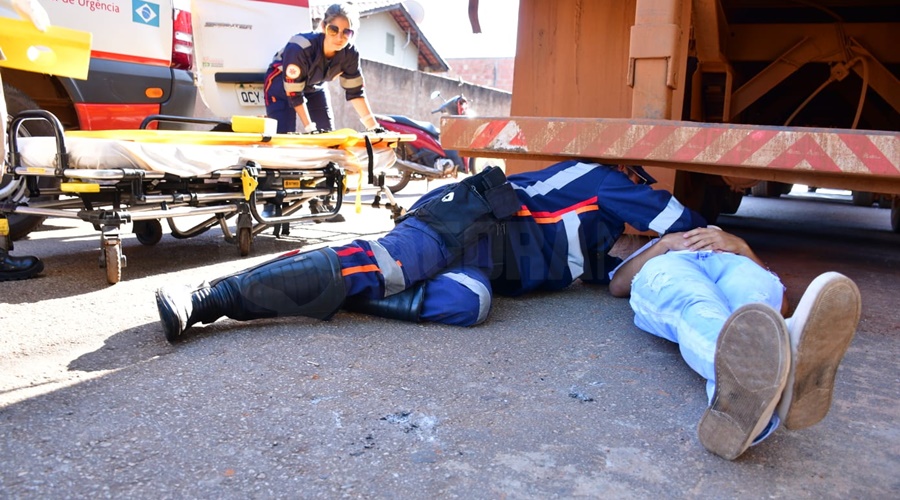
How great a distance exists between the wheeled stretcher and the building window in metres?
24.0

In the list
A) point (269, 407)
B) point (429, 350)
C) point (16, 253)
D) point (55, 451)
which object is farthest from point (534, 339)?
point (16, 253)

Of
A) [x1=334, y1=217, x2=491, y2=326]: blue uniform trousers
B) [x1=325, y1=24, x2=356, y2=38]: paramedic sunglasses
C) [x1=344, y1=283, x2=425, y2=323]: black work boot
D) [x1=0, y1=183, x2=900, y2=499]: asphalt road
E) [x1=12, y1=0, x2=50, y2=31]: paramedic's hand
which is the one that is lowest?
[x1=0, y1=183, x2=900, y2=499]: asphalt road

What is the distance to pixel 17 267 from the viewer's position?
332 centimetres

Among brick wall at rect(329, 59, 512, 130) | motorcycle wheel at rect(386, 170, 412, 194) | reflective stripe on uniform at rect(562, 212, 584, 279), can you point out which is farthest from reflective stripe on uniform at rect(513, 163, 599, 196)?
brick wall at rect(329, 59, 512, 130)

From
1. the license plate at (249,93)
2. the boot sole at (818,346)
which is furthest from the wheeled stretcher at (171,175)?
the boot sole at (818,346)

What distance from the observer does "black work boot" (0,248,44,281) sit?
328cm

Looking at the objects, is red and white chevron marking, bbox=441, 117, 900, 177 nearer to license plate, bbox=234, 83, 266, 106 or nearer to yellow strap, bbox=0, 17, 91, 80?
yellow strap, bbox=0, 17, 91, 80

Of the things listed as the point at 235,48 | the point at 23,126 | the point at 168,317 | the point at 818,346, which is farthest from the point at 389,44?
the point at 818,346

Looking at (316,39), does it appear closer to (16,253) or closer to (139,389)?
(16,253)

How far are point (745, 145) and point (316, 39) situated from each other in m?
3.13

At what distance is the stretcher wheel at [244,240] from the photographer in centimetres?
407

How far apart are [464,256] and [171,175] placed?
158 centimetres

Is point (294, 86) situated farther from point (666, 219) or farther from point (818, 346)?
point (818, 346)

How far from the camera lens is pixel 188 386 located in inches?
80.0
